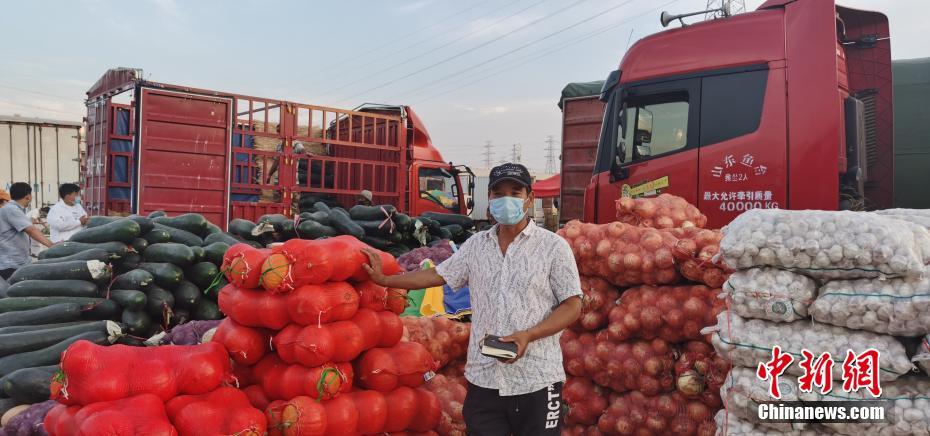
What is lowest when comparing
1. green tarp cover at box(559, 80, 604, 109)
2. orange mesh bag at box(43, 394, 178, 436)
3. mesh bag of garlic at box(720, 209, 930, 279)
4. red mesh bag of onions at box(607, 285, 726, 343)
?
orange mesh bag at box(43, 394, 178, 436)

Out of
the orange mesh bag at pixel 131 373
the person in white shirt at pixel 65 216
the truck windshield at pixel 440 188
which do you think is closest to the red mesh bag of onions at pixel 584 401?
the orange mesh bag at pixel 131 373

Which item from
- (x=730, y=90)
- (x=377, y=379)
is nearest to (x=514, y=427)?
(x=377, y=379)

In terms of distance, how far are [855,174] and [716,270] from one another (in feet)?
10.6

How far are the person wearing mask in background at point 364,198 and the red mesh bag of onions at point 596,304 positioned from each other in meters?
6.78

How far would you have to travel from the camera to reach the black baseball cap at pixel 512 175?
263 centimetres

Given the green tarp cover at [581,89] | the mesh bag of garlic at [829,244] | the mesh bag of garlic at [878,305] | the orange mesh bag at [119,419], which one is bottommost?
the orange mesh bag at [119,419]

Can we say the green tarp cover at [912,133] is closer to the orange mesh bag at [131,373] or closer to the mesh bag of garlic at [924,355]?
the mesh bag of garlic at [924,355]

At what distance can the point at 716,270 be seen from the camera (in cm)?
352

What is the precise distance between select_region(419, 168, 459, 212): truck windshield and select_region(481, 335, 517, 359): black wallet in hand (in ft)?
31.9

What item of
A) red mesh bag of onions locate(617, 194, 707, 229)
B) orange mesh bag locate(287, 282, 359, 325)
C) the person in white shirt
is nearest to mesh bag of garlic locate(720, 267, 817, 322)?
red mesh bag of onions locate(617, 194, 707, 229)

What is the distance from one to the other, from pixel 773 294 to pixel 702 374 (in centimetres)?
87

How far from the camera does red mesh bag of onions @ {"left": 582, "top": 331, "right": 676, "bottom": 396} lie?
140 inches

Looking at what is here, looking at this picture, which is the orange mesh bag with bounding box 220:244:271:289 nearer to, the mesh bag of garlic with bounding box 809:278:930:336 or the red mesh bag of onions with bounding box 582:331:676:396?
the red mesh bag of onions with bounding box 582:331:676:396

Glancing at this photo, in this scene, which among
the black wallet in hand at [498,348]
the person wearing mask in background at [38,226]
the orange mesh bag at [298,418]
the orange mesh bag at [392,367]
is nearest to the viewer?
the black wallet in hand at [498,348]
